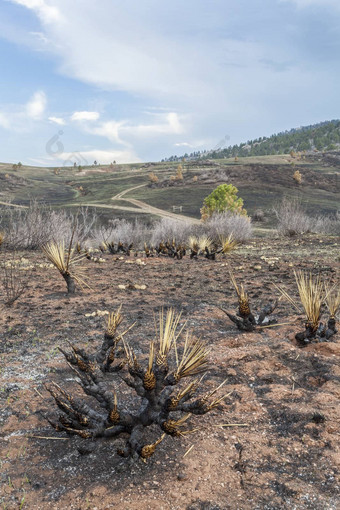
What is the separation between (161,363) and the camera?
8.42ft

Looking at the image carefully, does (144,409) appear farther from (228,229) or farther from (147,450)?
(228,229)

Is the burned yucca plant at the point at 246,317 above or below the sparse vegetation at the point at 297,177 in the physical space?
below

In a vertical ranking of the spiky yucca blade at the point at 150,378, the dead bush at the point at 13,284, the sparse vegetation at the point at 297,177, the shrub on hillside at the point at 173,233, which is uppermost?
the sparse vegetation at the point at 297,177

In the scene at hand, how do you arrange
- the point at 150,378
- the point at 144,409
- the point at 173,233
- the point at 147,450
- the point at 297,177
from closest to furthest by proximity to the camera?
the point at 147,450, the point at 150,378, the point at 144,409, the point at 173,233, the point at 297,177

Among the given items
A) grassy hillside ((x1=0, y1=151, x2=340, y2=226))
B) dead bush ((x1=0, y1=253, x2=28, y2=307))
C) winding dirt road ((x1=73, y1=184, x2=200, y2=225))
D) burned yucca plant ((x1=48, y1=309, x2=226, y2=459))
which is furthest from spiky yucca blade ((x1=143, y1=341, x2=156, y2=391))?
grassy hillside ((x1=0, y1=151, x2=340, y2=226))

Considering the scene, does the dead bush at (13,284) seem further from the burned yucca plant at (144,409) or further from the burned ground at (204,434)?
the burned yucca plant at (144,409)

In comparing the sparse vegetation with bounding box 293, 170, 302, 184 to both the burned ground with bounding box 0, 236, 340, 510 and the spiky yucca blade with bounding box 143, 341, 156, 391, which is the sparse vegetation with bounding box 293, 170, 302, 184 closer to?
the burned ground with bounding box 0, 236, 340, 510

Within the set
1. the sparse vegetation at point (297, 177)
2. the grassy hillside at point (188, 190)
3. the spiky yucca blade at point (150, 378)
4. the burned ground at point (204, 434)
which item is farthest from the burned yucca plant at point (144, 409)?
the sparse vegetation at point (297, 177)

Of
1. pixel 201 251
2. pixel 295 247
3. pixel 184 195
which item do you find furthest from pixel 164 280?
pixel 184 195

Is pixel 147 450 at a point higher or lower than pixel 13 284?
higher

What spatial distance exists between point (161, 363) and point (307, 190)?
60.6m

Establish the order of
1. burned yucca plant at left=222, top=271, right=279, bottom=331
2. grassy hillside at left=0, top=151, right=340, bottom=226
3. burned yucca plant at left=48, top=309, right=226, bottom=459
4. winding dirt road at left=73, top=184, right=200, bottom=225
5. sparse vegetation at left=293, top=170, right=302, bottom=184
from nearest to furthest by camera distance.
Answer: burned yucca plant at left=48, top=309, right=226, bottom=459, burned yucca plant at left=222, top=271, right=279, bottom=331, winding dirt road at left=73, top=184, right=200, bottom=225, grassy hillside at left=0, top=151, right=340, bottom=226, sparse vegetation at left=293, top=170, right=302, bottom=184

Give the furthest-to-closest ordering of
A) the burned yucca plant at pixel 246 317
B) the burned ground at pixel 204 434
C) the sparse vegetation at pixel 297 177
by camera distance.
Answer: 1. the sparse vegetation at pixel 297 177
2. the burned yucca plant at pixel 246 317
3. the burned ground at pixel 204 434

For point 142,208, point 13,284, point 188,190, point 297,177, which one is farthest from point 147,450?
point 297,177
